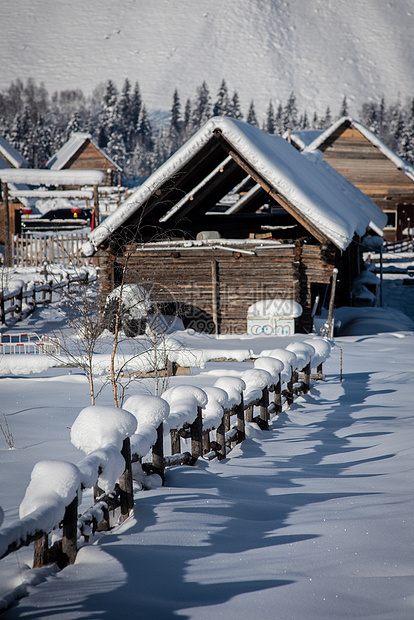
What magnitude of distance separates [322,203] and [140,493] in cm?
1230

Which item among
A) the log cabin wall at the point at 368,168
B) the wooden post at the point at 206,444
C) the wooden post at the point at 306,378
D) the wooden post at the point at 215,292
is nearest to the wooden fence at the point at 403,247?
the log cabin wall at the point at 368,168

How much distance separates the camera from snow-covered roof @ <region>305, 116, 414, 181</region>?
3419 centimetres

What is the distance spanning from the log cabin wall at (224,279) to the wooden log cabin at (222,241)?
3 centimetres

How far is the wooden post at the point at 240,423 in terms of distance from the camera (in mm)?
7109

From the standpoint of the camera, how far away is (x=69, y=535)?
355 centimetres

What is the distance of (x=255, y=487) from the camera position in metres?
5.38

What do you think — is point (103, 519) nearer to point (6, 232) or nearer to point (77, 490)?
point (77, 490)

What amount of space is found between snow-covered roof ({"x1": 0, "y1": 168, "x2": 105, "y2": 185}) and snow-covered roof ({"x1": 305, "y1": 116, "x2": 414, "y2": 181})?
558 inches

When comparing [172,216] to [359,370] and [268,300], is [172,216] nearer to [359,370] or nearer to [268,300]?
[268,300]

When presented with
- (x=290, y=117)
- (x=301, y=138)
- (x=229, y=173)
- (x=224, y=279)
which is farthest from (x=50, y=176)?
(x=290, y=117)

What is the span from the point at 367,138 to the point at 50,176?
1912 centimetres

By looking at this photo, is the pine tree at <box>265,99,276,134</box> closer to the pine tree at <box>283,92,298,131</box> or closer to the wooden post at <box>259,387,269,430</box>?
the pine tree at <box>283,92,298,131</box>

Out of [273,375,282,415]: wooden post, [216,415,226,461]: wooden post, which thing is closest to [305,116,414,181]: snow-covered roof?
[273,375,282,415]: wooden post

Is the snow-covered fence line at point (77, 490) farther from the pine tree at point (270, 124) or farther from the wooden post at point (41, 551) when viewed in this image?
the pine tree at point (270, 124)
